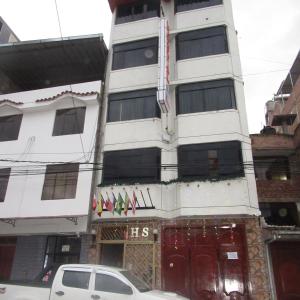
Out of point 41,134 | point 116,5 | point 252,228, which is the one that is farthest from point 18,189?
point 116,5

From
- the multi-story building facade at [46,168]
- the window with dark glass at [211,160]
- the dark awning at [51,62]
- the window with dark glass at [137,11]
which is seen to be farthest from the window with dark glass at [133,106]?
the window with dark glass at [137,11]

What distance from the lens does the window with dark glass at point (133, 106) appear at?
16375 mm

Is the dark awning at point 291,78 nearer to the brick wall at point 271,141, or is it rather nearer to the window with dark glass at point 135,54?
the brick wall at point 271,141

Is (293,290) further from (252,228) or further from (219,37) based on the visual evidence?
(219,37)

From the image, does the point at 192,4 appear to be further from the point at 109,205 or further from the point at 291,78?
the point at 291,78

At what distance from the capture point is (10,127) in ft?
58.5

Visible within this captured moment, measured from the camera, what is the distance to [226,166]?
14242 mm

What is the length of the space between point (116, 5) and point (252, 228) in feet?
50.4

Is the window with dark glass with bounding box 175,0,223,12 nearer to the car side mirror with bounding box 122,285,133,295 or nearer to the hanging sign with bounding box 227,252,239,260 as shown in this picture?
the hanging sign with bounding box 227,252,239,260

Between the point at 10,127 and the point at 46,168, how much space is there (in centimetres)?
405

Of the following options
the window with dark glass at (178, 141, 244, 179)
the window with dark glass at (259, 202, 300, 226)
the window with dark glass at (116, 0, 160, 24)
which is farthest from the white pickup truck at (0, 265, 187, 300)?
the window with dark glass at (116, 0, 160, 24)

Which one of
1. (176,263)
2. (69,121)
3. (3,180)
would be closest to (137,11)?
(69,121)

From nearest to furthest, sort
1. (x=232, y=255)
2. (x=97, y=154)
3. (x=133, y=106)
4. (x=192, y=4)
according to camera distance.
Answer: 1. (x=232, y=255)
2. (x=97, y=154)
3. (x=133, y=106)
4. (x=192, y=4)

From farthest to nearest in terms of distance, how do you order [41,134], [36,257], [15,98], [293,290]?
[15,98] < [41,134] < [36,257] < [293,290]
